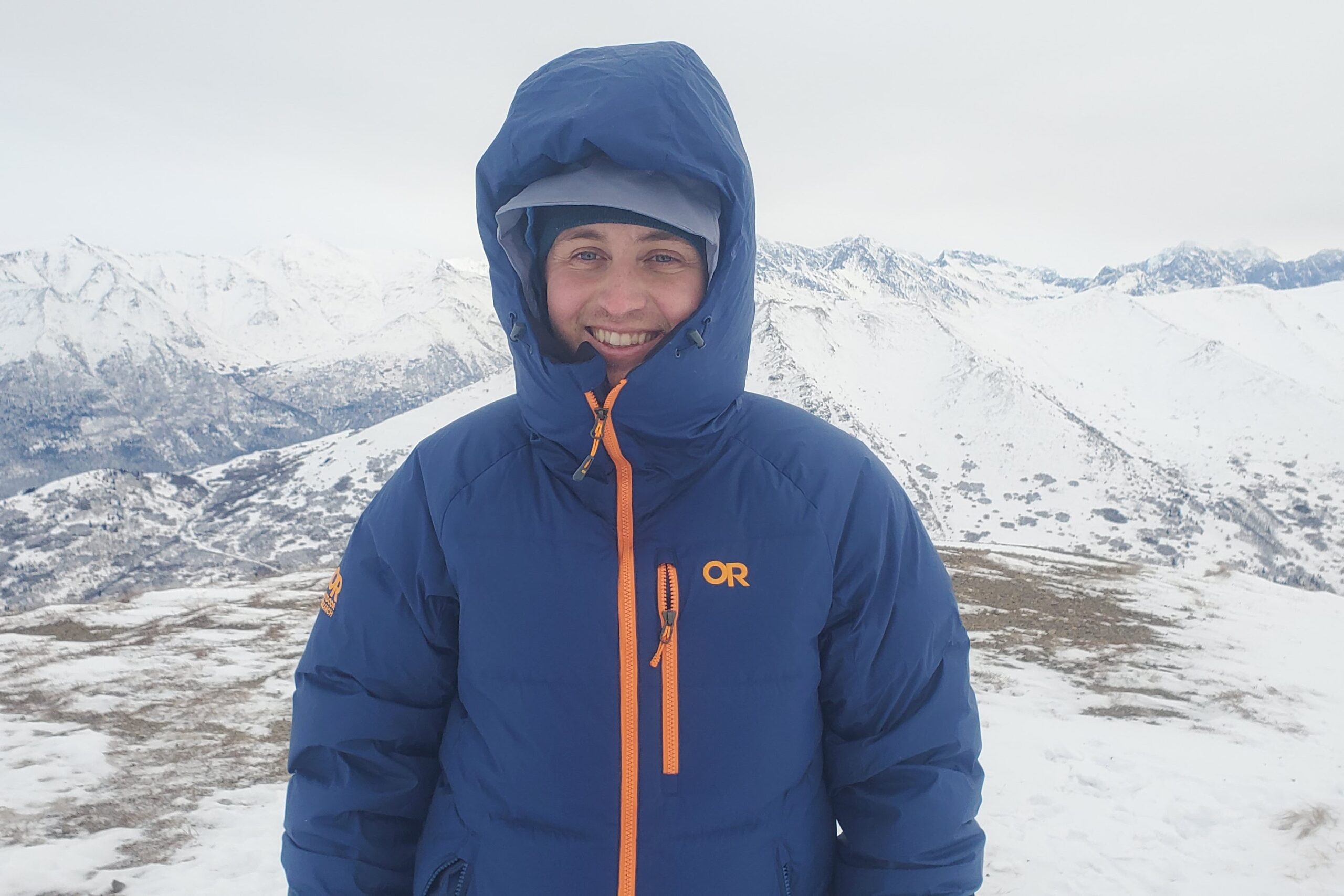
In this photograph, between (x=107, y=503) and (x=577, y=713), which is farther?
(x=107, y=503)

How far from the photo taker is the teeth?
10.1ft

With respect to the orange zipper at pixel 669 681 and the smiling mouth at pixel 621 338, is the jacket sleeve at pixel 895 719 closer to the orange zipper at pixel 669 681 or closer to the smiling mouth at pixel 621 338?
the orange zipper at pixel 669 681

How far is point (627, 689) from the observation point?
2.83 metres

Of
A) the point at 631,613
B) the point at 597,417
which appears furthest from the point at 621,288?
the point at 631,613

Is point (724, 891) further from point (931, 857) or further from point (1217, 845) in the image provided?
point (1217, 845)

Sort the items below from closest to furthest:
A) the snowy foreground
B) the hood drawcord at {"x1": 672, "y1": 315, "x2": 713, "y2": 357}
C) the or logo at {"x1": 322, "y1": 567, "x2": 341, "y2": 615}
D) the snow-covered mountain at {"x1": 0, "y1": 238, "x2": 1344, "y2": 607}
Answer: the hood drawcord at {"x1": 672, "y1": 315, "x2": 713, "y2": 357}, the or logo at {"x1": 322, "y1": 567, "x2": 341, "y2": 615}, the snowy foreground, the snow-covered mountain at {"x1": 0, "y1": 238, "x2": 1344, "y2": 607}

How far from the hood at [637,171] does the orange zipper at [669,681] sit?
601 millimetres

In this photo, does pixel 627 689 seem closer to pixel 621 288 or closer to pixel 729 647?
Answer: pixel 729 647

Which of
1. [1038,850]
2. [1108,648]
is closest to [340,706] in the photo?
[1038,850]

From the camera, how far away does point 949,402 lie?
582 ft

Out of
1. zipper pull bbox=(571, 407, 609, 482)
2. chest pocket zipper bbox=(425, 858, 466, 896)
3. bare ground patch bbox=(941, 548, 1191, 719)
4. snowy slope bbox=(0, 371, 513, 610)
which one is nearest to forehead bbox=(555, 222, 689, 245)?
zipper pull bbox=(571, 407, 609, 482)

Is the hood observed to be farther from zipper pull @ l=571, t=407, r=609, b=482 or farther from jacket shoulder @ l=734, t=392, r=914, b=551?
jacket shoulder @ l=734, t=392, r=914, b=551

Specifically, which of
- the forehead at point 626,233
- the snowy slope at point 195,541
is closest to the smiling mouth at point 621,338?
the forehead at point 626,233

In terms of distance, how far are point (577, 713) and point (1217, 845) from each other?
29.8 feet
